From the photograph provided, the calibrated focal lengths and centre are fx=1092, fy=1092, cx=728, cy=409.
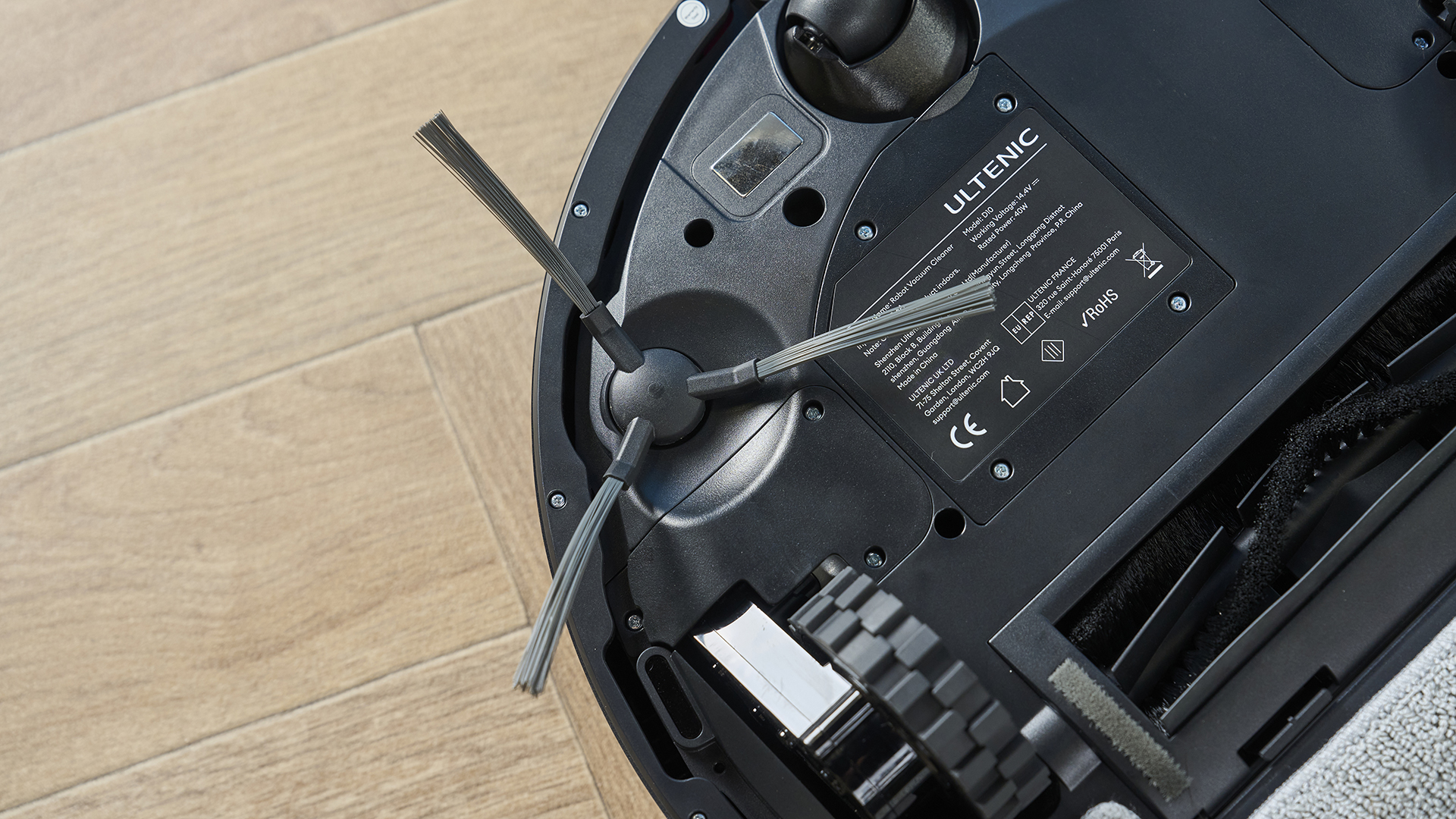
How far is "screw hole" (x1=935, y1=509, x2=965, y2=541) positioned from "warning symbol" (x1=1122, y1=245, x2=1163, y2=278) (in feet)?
0.54

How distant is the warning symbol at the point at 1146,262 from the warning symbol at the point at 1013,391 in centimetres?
9

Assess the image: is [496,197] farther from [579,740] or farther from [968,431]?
[579,740]

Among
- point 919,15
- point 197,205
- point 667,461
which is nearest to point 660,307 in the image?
point 667,461

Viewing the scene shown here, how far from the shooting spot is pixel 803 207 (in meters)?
0.62

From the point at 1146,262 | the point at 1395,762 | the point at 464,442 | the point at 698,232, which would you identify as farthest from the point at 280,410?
the point at 1395,762

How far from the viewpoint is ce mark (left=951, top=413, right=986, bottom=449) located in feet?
1.89

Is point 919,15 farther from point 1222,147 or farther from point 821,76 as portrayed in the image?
point 1222,147

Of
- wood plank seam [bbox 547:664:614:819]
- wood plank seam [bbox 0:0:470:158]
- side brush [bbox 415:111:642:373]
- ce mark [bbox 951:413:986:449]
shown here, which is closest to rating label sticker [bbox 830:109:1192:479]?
ce mark [bbox 951:413:986:449]

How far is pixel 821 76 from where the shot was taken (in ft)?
2.03

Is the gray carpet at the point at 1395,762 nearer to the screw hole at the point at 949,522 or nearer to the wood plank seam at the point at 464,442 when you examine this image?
the screw hole at the point at 949,522

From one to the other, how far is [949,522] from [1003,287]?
0.42ft

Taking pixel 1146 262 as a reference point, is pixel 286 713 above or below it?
below

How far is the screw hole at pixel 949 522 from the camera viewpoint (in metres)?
0.57

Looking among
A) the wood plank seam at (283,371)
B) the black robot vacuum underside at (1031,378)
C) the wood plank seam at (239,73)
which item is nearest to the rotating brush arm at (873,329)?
the black robot vacuum underside at (1031,378)
